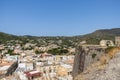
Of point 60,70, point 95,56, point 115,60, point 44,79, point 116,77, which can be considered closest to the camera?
point 116,77

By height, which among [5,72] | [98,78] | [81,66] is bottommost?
[5,72]

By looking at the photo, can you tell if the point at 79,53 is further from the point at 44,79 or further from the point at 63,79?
the point at 44,79

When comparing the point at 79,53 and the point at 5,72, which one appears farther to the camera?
the point at 5,72

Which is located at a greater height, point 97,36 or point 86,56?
point 97,36

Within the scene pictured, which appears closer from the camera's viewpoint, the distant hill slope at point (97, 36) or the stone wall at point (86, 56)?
the stone wall at point (86, 56)

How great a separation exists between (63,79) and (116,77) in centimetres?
2335

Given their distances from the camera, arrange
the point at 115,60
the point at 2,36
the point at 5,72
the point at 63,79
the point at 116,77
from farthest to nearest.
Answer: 1. the point at 2,36
2. the point at 5,72
3. the point at 63,79
4. the point at 115,60
5. the point at 116,77

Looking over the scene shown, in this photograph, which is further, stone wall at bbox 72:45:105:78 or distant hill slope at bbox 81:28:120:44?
distant hill slope at bbox 81:28:120:44

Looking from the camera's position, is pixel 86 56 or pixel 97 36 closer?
pixel 86 56

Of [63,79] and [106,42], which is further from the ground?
[106,42]

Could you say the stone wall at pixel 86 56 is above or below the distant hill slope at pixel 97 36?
below

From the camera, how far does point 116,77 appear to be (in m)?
8.11

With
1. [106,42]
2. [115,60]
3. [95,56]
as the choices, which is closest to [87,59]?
[95,56]

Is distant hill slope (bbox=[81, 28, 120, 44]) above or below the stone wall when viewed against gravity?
above
